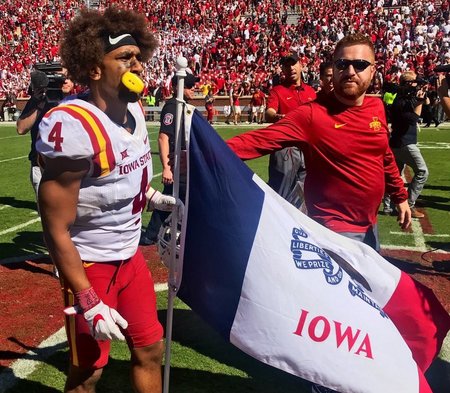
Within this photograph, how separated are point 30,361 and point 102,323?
213cm

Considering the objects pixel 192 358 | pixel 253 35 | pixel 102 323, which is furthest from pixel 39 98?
pixel 253 35

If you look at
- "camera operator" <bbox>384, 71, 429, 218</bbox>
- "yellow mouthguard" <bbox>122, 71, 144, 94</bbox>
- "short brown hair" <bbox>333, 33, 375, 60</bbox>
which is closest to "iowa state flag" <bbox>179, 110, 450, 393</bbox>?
"yellow mouthguard" <bbox>122, 71, 144, 94</bbox>

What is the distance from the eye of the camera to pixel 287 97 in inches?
269

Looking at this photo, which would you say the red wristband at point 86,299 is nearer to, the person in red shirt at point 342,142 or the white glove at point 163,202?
the white glove at point 163,202

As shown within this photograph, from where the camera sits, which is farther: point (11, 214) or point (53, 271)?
point (11, 214)

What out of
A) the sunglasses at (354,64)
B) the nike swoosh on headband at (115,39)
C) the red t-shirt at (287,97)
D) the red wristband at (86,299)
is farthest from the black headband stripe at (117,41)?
the red t-shirt at (287,97)

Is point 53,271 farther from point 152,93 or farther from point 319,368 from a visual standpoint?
point 152,93

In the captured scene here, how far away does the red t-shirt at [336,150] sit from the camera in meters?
3.40

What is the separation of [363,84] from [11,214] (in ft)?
24.5

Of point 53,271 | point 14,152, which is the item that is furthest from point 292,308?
point 14,152

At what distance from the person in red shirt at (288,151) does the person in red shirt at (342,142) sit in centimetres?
237

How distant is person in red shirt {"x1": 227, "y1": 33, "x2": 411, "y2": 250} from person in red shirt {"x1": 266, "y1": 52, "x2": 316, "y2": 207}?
7.76 ft

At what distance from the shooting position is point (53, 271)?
6109 millimetres

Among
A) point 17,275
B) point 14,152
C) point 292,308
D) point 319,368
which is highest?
point 292,308
